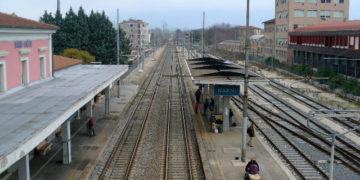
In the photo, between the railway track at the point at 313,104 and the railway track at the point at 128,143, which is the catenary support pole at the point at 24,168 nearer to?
the railway track at the point at 128,143

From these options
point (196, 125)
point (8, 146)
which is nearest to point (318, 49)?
point (196, 125)

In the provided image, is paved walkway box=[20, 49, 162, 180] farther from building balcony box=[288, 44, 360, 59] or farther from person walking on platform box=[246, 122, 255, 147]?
building balcony box=[288, 44, 360, 59]

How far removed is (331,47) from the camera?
148 feet

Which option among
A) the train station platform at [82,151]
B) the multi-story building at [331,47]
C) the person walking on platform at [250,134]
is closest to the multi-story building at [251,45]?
the multi-story building at [331,47]

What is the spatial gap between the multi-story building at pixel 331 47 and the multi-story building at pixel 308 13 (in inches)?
222

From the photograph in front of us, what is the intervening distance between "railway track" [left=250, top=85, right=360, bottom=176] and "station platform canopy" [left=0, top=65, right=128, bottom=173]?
33.8ft

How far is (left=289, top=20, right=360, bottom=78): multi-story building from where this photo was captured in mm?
39688

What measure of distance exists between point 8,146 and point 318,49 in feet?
147

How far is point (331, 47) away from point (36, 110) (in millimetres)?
38242

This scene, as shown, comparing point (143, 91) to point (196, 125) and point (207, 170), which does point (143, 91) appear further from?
point (207, 170)

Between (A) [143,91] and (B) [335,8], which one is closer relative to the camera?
(A) [143,91]

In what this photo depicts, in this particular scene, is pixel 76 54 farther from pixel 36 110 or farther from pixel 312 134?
pixel 36 110

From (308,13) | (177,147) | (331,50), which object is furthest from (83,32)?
(308,13)

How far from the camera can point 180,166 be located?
16.5 m
